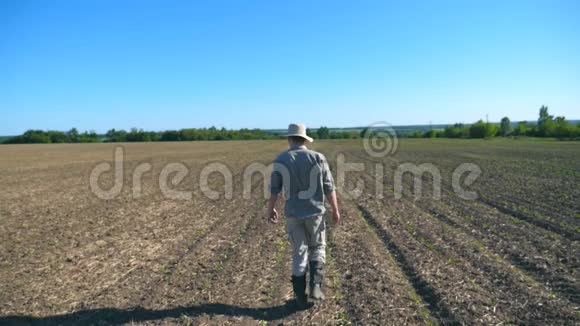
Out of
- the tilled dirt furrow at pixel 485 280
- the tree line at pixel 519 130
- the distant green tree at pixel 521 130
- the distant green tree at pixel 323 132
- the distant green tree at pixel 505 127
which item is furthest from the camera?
the distant green tree at pixel 323 132

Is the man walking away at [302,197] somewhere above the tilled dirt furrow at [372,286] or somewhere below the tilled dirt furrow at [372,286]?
above

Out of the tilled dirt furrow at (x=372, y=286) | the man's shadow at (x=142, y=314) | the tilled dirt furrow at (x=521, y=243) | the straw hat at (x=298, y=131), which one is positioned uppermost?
the straw hat at (x=298, y=131)

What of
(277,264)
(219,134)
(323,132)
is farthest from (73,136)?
(277,264)

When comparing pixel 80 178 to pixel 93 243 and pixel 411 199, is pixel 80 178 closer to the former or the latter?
pixel 93 243

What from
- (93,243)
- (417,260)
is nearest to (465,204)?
(417,260)

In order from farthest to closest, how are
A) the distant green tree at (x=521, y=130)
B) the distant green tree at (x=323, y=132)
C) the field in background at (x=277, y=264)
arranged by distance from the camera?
Answer: the distant green tree at (x=323, y=132) < the distant green tree at (x=521, y=130) < the field in background at (x=277, y=264)

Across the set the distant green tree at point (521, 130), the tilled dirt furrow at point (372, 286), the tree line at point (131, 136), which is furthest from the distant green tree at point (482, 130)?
the tilled dirt furrow at point (372, 286)

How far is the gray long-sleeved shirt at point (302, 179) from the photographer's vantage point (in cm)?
471

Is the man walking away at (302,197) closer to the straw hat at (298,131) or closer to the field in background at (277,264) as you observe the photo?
the straw hat at (298,131)

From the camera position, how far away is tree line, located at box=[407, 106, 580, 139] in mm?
81000

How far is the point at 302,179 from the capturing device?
15.5 ft

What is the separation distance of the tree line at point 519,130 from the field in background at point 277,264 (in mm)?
85204

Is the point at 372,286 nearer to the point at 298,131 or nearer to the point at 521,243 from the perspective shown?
the point at 298,131

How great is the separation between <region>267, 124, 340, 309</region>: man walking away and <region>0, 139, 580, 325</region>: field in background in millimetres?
556
